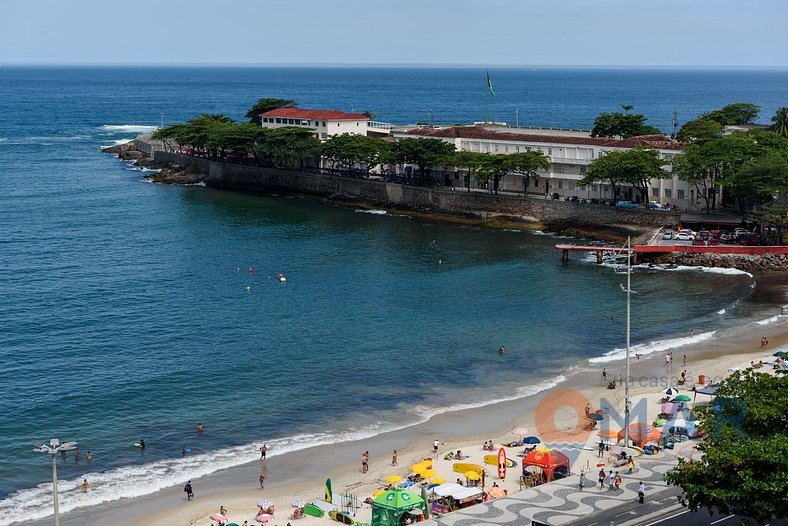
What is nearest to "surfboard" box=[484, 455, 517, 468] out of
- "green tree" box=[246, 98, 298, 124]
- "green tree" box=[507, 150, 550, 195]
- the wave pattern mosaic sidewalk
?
the wave pattern mosaic sidewalk

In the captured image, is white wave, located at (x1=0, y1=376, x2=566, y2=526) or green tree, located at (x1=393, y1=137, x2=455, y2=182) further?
green tree, located at (x1=393, y1=137, x2=455, y2=182)

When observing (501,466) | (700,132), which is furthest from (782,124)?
(501,466)

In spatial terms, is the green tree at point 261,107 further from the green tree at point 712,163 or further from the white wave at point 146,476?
the white wave at point 146,476

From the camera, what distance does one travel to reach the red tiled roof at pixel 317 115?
15225cm

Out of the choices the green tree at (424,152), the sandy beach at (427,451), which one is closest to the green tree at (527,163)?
the green tree at (424,152)

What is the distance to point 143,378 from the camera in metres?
64.5

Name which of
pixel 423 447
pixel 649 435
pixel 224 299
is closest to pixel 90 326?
pixel 224 299

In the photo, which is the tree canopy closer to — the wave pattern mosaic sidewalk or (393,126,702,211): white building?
(393,126,702,211): white building

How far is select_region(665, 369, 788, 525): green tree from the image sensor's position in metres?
33.1

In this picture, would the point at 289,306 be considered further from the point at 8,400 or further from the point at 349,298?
the point at 8,400

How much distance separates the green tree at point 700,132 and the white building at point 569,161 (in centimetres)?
303

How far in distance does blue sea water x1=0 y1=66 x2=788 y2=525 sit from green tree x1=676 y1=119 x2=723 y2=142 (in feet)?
82.9

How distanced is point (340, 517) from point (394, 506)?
142 inches

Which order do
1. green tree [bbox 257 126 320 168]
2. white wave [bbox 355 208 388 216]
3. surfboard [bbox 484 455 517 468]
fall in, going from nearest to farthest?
surfboard [bbox 484 455 517 468]
white wave [bbox 355 208 388 216]
green tree [bbox 257 126 320 168]
